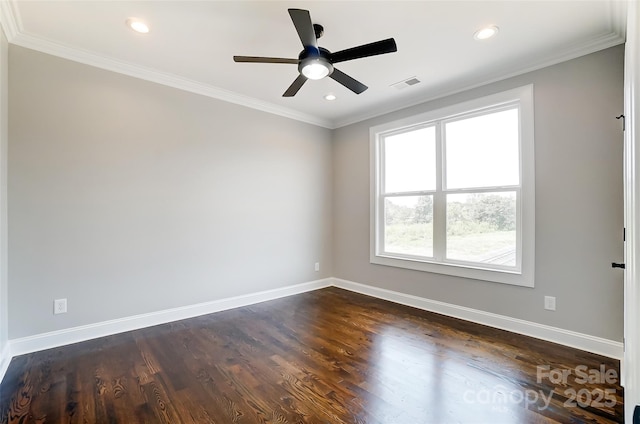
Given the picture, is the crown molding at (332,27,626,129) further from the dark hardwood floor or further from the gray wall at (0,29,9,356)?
the gray wall at (0,29,9,356)

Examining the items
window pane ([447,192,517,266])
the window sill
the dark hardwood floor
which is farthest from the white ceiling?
the dark hardwood floor

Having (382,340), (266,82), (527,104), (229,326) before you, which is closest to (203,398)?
(229,326)

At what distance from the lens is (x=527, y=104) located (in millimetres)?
3031

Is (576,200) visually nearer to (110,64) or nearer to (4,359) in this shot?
(110,64)

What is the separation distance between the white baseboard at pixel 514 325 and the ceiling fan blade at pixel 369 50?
9.67 ft

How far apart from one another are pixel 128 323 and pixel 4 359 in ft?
2.99

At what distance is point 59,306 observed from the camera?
9.05 feet

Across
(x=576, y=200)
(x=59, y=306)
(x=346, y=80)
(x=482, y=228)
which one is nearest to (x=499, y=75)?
(x=576, y=200)

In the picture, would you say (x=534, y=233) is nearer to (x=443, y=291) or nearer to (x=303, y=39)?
(x=443, y=291)

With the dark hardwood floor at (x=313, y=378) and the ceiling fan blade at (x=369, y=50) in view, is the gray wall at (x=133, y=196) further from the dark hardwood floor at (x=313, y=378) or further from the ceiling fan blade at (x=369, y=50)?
the ceiling fan blade at (x=369, y=50)

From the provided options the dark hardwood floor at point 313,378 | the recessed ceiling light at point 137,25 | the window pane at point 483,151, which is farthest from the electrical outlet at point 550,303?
the recessed ceiling light at point 137,25

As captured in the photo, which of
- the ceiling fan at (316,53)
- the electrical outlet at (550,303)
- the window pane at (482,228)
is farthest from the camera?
the window pane at (482,228)

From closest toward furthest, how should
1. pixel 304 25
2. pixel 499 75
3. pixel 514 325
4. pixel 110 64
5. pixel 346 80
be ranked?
pixel 304 25, pixel 346 80, pixel 110 64, pixel 514 325, pixel 499 75

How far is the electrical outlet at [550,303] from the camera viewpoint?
286 cm
